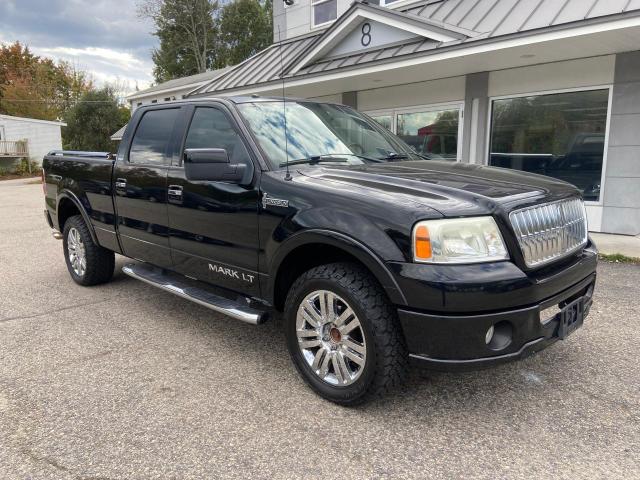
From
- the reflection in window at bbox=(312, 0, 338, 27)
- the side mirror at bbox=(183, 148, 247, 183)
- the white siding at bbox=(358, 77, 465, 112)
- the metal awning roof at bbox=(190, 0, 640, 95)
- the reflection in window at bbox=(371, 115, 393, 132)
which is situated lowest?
the side mirror at bbox=(183, 148, 247, 183)

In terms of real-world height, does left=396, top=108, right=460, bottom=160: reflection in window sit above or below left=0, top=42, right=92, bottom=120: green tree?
below

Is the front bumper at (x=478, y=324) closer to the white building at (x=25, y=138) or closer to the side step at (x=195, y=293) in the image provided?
the side step at (x=195, y=293)

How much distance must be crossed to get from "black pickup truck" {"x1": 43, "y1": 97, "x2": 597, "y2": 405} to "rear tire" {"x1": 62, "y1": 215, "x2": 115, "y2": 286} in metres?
1.12

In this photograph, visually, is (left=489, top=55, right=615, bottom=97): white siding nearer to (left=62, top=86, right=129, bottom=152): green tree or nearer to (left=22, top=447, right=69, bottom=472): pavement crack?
(left=22, top=447, right=69, bottom=472): pavement crack

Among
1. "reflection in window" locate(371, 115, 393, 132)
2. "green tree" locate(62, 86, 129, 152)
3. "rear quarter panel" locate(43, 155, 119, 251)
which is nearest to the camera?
"rear quarter panel" locate(43, 155, 119, 251)

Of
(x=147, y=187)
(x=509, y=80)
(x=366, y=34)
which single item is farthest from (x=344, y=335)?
(x=366, y=34)

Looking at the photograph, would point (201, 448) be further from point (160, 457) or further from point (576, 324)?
point (576, 324)

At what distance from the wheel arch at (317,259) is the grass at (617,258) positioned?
5.11 meters

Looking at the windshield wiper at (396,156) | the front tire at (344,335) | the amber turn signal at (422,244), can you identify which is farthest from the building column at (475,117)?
the amber turn signal at (422,244)

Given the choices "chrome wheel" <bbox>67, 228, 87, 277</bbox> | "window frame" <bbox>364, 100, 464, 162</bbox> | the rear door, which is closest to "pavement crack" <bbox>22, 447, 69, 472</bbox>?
the rear door

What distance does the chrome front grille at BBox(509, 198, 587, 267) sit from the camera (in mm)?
2588

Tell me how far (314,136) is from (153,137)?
1635 mm

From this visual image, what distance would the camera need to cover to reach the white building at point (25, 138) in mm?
31719

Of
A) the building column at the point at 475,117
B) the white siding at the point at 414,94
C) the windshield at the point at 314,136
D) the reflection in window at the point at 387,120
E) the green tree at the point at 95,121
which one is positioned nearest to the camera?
the windshield at the point at 314,136
